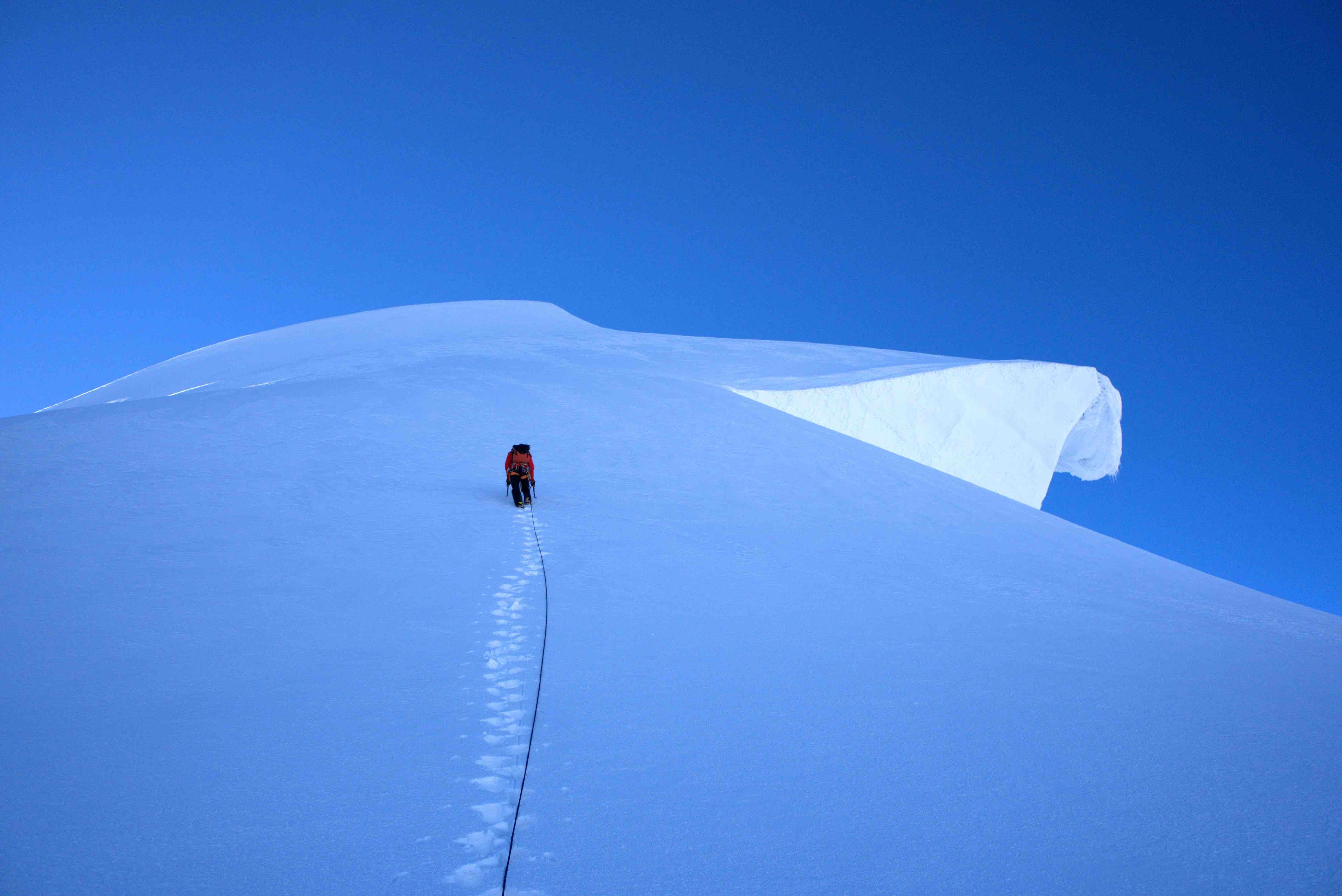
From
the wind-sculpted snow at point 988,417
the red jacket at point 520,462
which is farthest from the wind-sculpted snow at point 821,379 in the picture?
the red jacket at point 520,462

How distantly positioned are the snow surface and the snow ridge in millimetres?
16

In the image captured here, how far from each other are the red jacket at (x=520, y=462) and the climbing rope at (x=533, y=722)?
1.26 m

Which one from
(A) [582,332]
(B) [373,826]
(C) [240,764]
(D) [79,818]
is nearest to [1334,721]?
(B) [373,826]

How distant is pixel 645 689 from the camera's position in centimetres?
355

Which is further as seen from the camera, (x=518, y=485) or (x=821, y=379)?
(x=821, y=379)

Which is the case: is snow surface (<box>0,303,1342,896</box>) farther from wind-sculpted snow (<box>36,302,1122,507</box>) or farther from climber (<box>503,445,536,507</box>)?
wind-sculpted snow (<box>36,302,1122,507</box>)

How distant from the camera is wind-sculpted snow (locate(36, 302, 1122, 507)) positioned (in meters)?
13.8

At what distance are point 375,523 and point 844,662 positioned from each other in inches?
149

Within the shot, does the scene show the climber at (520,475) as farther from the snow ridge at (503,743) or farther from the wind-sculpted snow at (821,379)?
the wind-sculpted snow at (821,379)

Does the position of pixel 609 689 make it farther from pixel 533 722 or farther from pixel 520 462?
pixel 520 462

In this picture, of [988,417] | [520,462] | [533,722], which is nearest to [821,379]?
[988,417]

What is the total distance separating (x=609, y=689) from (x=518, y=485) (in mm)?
3586

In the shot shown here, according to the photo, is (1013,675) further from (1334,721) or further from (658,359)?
(658,359)

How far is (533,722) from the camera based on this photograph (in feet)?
10.4
